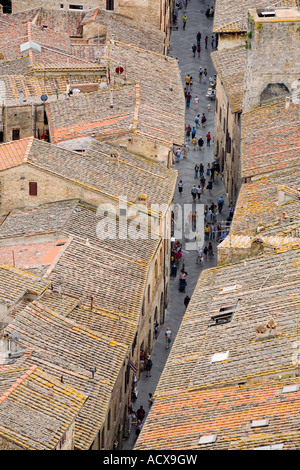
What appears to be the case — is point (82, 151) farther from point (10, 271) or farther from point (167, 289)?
point (10, 271)

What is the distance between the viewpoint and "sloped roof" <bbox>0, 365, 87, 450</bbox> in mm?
62344

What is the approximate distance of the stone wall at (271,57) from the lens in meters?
99.2

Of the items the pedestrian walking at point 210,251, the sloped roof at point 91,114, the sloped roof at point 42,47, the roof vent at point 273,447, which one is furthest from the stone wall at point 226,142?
the roof vent at point 273,447

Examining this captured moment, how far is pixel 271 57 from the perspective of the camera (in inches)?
3937

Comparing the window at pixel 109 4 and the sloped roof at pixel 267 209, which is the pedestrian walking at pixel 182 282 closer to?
the sloped roof at pixel 267 209

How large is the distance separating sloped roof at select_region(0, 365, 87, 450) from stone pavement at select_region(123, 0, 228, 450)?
468 inches

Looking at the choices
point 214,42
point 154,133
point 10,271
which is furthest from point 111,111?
point 214,42

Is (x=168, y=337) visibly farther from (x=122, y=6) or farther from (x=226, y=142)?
(x=122, y=6)

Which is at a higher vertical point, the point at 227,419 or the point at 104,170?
the point at 104,170

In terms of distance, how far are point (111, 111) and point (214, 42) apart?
41.8 m

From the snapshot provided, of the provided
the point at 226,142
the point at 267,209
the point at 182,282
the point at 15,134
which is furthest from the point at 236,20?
the point at 267,209

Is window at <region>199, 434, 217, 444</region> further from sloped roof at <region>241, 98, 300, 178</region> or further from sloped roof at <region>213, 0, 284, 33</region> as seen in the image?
sloped roof at <region>213, 0, 284, 33</region>

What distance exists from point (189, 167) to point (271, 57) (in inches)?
592

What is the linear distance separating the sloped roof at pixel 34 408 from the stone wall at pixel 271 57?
37.9m
